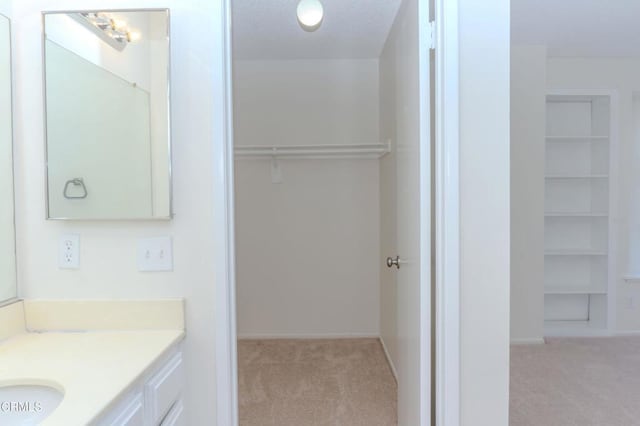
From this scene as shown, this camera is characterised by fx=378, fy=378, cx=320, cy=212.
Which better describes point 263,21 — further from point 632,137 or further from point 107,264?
point 632,137

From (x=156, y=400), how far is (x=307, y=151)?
2357mm

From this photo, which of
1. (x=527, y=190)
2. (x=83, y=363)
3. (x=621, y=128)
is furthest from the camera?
(x=621, y=128)

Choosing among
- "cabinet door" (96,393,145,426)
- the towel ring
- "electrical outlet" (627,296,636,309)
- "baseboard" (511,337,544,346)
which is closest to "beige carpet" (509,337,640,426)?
"baseboard" (511,337,544,346)

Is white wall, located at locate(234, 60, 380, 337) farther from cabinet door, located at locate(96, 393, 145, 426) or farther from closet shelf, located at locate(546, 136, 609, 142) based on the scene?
cabinet door, located at locate(96, 393, 145, 426)

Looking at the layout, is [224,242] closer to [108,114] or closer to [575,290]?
[108,114]

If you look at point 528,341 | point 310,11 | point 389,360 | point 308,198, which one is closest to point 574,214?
point 528,341

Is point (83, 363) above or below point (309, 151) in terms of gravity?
below

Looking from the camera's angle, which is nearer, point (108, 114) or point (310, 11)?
point (108, 114)

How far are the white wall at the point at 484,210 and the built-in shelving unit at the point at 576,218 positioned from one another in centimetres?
248

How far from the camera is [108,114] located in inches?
53.2

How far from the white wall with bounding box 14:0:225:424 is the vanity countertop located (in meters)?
0.14

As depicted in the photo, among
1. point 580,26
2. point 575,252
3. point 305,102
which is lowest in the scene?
point 575,252

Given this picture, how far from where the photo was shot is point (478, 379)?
1.29m

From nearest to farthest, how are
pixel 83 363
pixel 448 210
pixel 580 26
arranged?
pixel 83 363
pixel 448 210
pixel 580 26
